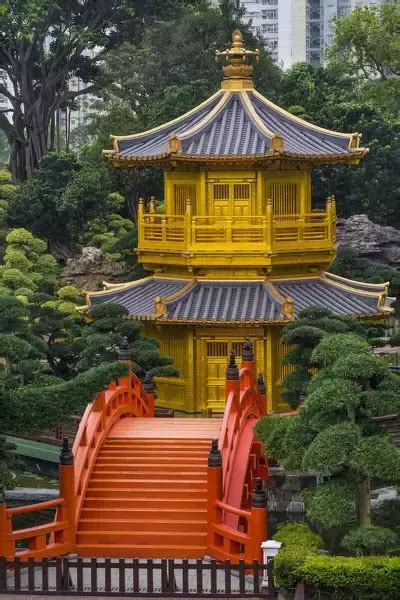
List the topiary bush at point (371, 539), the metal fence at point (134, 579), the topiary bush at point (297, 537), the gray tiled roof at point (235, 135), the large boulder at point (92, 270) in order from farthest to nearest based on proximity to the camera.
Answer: the large boulder at point (92, 270), the gray tiled roof at point (235, 135), the topiary bush at point (297, 537), the topiary bush at point (371, 539), the metal fence at point (134, 579)

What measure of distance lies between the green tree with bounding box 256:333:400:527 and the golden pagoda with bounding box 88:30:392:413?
944 cm

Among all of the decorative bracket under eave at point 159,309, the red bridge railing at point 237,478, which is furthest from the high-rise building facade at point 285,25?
the red bridge railing at point 237,478

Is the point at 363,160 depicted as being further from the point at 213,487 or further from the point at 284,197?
the point at 213,487

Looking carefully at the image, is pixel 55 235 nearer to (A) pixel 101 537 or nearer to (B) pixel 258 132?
(B) pixel 258 132

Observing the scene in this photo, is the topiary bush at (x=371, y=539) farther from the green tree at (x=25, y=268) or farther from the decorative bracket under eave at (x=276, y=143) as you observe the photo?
the green tree at (x=25, y=268)

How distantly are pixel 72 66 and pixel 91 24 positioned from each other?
2.11 m

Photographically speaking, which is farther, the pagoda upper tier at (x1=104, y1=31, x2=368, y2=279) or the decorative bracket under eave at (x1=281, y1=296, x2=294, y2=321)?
the pagoda upper tier at (x1=104, y1=31, x2=368, y2=279)

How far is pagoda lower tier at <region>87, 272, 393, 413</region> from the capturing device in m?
31.3

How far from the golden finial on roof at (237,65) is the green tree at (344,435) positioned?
1296cm

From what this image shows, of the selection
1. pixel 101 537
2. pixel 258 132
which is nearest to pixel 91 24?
pixel 258 132

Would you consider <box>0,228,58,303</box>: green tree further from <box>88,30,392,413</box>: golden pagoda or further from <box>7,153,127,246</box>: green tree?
<box>88,30,392,413</box>: golden pagoda

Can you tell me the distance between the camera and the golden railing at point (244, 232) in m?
32.0

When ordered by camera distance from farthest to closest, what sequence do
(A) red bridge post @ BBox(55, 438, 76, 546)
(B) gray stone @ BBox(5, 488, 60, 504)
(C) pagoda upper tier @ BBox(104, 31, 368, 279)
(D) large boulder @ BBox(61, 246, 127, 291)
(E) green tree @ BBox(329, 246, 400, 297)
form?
(D) large boulder @ BBox(61, 246, 127, 291) → (E) green tree @ BBox(329, 246, 400, 297) → (C) pagoda upper tier @ BBox(104, 31, 368, 279) → (B) gray stone @ BBox(5, 488, 60, 504) → (A) red bridge post @ BBox(55, 438, 76, 546)

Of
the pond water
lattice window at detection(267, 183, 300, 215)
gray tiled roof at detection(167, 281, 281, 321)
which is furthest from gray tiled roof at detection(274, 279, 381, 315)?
the pond water
